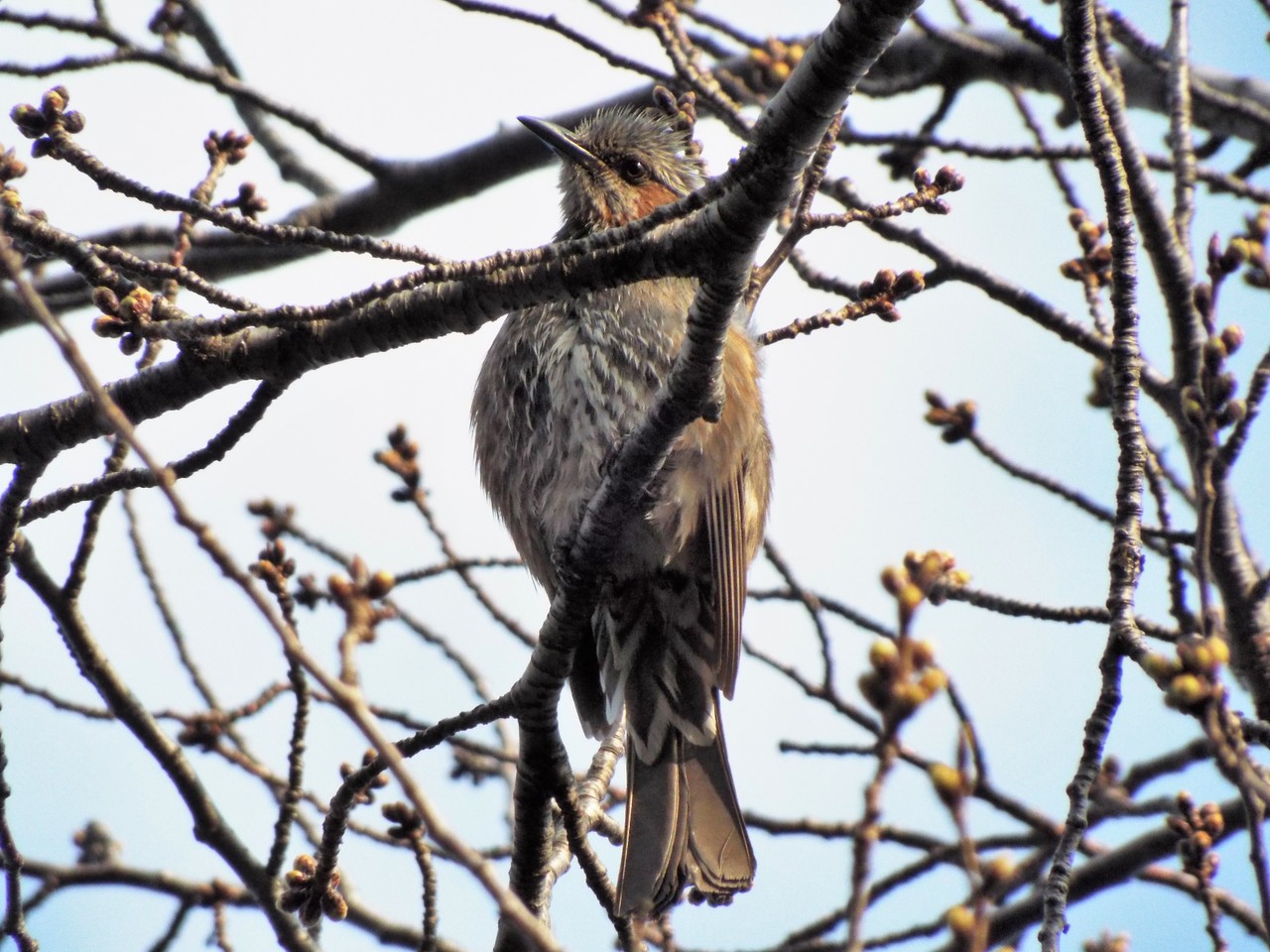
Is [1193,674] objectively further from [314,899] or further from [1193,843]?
[314,899]

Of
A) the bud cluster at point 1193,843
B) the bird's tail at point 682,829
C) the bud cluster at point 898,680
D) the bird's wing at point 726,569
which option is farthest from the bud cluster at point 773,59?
the bud cluster at point 898,680

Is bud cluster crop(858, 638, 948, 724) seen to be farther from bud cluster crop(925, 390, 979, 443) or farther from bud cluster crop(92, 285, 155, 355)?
bud cluster crop(925, 390, 979, 443)

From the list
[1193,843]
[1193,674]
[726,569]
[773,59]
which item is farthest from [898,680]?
[773,59]

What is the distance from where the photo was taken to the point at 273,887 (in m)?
3.64

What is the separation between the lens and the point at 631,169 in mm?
5215

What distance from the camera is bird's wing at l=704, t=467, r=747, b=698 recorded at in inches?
164

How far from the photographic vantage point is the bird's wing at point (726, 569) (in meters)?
4.16

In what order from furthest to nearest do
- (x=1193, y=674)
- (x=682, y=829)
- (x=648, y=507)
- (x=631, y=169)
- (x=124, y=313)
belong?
(x=631, y=169)
(x=648, y=507)
(x=682, y=829)
(x=124, y=313)
(x=1193, y=674)

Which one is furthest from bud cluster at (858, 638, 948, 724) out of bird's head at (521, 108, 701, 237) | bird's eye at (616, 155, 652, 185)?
bird's eye at (616, 155, 652, 185)

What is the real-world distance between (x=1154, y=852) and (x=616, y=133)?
10.4ft

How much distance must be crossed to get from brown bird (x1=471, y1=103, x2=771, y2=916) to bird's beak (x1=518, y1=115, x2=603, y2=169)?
847 millimetres

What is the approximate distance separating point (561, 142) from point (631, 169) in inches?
13.1

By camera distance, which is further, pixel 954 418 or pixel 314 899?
pixel 954 418

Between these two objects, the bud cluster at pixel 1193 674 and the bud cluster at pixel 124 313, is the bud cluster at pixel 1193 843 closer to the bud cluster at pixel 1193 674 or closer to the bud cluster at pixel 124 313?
the bud cluster at pixel 1193 674
